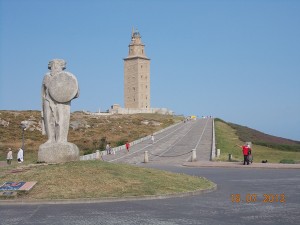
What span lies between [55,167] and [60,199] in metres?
3.15

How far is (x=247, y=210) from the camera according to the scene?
41.1 feet

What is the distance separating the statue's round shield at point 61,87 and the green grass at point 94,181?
8.66 feet

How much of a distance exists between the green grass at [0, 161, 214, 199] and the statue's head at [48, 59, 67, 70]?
12.7ft

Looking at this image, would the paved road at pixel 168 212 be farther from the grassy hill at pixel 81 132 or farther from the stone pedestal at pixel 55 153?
the grassy hill at pixel 81 132

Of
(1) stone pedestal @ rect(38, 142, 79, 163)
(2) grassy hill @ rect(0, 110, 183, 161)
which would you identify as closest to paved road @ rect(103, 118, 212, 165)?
(2) grassy hill @ rect(0, 110, 183, 161)

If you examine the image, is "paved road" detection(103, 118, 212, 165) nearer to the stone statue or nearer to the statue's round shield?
the stone statue

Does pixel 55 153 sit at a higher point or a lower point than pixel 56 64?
lower

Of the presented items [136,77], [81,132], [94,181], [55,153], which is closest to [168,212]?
[94,181]

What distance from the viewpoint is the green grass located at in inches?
587

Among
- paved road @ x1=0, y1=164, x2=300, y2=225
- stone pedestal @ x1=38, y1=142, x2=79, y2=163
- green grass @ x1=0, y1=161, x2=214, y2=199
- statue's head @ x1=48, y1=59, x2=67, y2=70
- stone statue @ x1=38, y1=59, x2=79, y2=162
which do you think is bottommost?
paved road @ x1=0, y1=164, x2=300, y2=225

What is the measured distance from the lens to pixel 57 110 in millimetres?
18797

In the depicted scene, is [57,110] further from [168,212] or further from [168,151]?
[168,151]

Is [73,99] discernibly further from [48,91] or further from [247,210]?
[247,210]

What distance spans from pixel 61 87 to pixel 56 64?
3.41 feet
